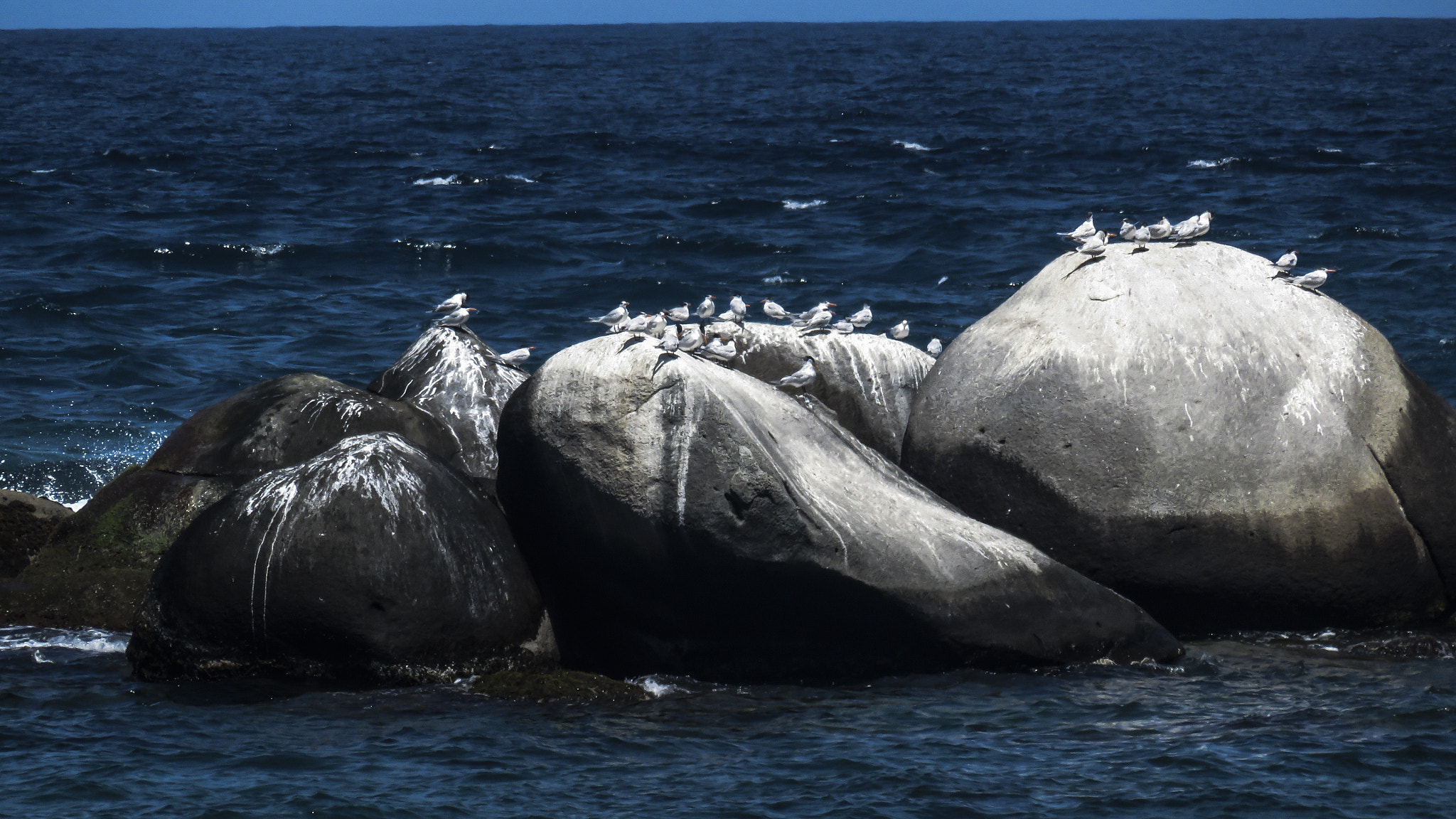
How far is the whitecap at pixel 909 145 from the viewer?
34844 mm

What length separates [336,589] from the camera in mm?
8219

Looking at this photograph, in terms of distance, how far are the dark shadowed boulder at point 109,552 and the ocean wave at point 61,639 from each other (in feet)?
0.37

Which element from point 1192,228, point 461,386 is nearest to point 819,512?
point 461,386

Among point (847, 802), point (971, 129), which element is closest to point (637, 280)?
point (847, 802)

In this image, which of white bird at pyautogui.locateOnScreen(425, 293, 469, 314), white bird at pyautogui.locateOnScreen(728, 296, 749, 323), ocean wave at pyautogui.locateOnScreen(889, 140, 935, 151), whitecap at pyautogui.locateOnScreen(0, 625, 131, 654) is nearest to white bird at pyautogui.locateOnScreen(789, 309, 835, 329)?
white bird at pyautogui.locateOnScreen(728, 296, 749, 323)

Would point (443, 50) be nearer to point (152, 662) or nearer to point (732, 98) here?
point (732, 98)

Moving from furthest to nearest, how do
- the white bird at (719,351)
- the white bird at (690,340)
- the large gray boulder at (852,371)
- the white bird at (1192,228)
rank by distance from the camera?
1. the large gray boulder at (852,371)
2. the white bird at (1192,228)
3. the white bird at (719,351)
4. the white bird at (690,340)

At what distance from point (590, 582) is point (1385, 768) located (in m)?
4.33

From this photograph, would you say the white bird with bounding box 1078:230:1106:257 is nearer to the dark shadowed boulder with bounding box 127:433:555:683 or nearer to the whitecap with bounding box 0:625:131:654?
the dark shadowed boulder with bounding box 127:433:555:683

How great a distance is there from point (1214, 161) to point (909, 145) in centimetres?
745

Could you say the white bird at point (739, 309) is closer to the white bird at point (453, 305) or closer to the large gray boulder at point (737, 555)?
the white bird at point (453, 305)

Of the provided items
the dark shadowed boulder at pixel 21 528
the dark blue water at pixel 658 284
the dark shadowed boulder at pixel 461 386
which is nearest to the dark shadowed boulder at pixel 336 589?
the dark blue water at pixel 658 284

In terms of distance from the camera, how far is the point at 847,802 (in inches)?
271

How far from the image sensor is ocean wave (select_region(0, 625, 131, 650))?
904cm
